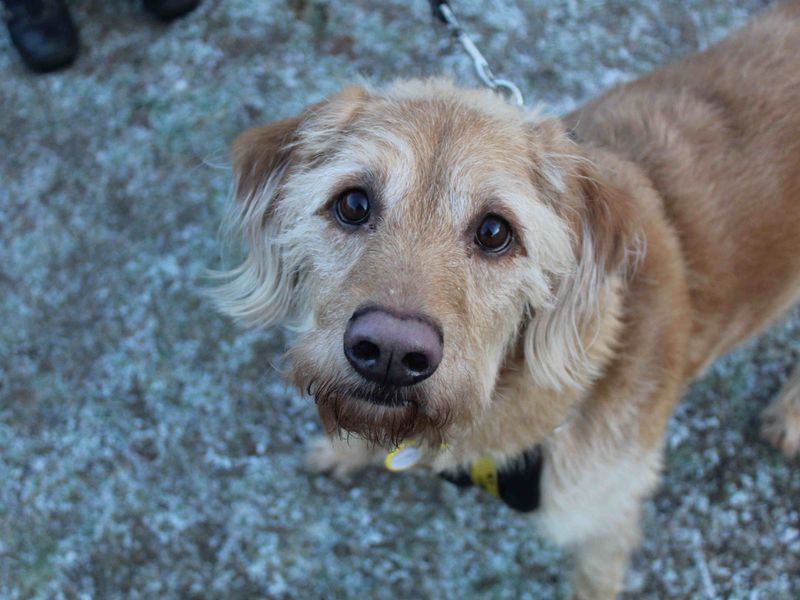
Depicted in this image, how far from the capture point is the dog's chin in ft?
5.68

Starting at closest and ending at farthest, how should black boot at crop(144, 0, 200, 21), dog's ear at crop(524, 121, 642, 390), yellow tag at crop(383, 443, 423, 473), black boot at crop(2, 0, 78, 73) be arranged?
dog's ear at crop(524, 121, 642, 390) < yellow tag at crop(383, 443, 423, 473) < black boot at crop(2, 0, 78, 73) < black boot at crop(144, 0, 200, 21)

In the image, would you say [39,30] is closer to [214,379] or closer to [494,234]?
[214,379]

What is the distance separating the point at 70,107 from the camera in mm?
3973

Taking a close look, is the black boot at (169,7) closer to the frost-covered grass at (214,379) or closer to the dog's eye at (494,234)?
the frost-covered grass at (214,379)

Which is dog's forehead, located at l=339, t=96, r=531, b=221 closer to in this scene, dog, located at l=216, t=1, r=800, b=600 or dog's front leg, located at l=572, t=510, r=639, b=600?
dog, located at l=216, t=1, r=800, b=600

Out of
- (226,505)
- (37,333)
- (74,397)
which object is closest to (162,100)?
(37,333)

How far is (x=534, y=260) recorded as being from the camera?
1971 mm

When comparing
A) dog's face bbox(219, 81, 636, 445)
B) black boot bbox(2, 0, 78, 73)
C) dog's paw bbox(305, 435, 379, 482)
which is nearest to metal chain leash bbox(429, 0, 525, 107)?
dog's face bbox(219, 81, 636, 445)

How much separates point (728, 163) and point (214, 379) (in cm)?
239

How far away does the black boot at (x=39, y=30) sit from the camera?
12.9 ft

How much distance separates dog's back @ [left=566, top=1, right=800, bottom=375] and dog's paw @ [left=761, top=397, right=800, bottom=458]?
0.85 m

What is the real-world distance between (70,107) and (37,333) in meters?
1.37

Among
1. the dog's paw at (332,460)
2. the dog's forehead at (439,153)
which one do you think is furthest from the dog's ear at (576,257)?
the dog's paw at (332,460)

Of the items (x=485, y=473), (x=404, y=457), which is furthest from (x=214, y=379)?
(x=485, y=473)
